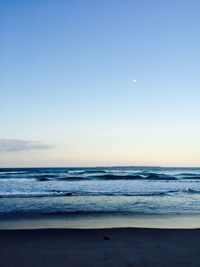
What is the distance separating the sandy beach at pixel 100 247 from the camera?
6.82 m

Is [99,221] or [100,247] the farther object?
[99,221]

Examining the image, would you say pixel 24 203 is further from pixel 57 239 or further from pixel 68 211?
pixel 57 239

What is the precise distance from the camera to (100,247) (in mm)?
8117

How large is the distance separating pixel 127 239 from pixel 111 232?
1.17 metres

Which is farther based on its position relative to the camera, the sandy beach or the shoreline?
the shoreline

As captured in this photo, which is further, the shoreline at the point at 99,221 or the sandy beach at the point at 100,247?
the shoreline at the point at 99,221

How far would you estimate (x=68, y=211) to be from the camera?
14375 mm

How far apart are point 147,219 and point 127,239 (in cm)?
385

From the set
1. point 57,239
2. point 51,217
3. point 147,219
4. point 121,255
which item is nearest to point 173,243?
point 121,255

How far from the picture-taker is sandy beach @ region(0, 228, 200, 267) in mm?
6824

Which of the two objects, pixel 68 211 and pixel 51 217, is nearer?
pixel 51 217

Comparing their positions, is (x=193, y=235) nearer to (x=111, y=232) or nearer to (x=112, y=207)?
(x=111, y=232)

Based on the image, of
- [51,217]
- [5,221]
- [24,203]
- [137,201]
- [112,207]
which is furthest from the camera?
[137,201]

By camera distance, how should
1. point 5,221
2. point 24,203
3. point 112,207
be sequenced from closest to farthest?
1. point 5,221
2. point 112,207
3. point 24,203
